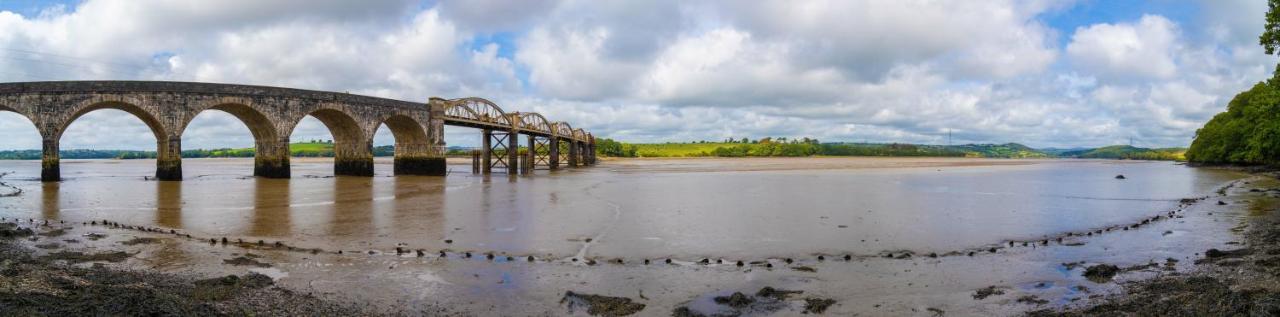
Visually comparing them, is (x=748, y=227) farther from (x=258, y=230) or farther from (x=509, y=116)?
(x=509, y=116)

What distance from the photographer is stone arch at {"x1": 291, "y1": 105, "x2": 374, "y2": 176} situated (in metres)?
46.9

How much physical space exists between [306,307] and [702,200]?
19809mm

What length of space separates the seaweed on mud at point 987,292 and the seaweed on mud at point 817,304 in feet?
6.52

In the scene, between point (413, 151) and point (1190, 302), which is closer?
point (1190, 302)

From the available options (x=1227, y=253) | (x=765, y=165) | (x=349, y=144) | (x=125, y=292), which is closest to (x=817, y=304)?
(x=125, y=292)

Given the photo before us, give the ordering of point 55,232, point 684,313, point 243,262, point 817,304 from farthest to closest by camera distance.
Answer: point 55,232 → point 243,262 → point 817,304 → point 684,313

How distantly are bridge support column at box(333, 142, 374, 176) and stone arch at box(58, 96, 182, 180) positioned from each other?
11.0 metres

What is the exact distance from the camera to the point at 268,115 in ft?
136

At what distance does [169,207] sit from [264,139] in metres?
23.9

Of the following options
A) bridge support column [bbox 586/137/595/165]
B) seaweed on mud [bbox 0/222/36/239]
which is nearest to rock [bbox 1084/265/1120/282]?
seaweed on mud [bbox 0/222/36/239]

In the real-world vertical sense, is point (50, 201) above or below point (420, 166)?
below

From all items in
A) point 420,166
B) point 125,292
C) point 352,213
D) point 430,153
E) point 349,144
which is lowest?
point 352,213

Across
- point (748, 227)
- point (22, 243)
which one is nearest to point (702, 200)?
point (748, 227)

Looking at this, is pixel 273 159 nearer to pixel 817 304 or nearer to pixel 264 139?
pixel 264 139
